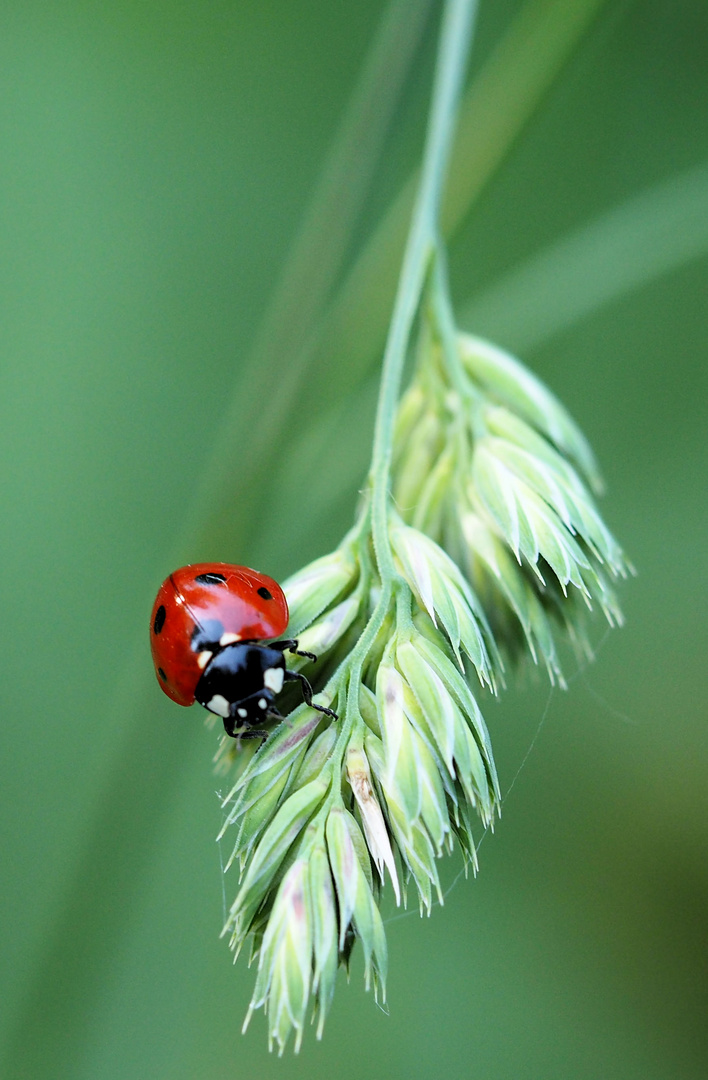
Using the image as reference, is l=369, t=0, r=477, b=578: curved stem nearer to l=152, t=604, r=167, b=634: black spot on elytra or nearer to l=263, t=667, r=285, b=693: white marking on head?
l=263, t=667, r=285, b=693: white marking on head

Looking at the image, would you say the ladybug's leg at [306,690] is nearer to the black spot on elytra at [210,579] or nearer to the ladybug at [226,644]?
the ladybug at [226,644]

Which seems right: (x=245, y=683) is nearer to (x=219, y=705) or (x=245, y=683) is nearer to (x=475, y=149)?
(x=219, y=705)

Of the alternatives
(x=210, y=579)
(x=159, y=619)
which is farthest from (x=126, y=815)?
(x=210, y=579)

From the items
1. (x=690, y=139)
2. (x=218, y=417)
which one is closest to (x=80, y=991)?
(x=218, y=417)

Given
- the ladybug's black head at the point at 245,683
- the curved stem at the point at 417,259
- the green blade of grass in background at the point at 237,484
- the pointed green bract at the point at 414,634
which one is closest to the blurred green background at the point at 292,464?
the green blade of grass in background at the point at 237,484

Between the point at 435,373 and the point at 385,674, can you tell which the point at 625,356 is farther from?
the point at 385,674

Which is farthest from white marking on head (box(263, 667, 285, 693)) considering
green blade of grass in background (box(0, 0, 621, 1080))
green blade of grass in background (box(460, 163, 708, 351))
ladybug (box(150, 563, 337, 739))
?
green blade of grass in background (box(460, 163, 708, 351))
